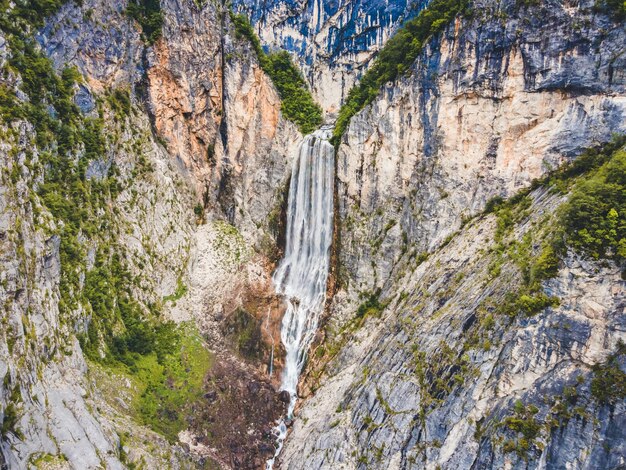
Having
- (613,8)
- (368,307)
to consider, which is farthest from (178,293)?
(613,8)

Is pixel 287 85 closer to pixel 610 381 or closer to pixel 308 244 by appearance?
pixel 308 244

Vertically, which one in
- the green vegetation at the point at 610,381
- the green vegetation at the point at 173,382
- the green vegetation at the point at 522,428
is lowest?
the green vegetation at the point at 173,382

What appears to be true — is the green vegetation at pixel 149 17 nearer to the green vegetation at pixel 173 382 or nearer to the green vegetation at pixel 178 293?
the green vegetation at pixel 178 293

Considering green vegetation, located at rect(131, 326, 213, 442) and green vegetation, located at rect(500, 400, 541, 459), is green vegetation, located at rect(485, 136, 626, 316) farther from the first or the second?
green vegetation, located at rect(131, 326, 213, 442)

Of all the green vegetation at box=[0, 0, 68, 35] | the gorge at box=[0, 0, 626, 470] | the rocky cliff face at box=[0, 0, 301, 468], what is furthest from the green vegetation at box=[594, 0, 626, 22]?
the green vegetation at box=[0, 0, 68, 35]

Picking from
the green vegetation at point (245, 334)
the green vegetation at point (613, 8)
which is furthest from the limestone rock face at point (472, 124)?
the green vegetation at point (245, 334)

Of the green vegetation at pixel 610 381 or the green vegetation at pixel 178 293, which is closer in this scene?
the green vegetation at pixel 610 381

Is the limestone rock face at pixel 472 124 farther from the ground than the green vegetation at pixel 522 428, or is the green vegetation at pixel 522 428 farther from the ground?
the limestone rock face at pixel 472 124

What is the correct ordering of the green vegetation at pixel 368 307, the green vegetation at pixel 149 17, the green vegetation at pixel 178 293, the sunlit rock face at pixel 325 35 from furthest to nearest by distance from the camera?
1. the sunlit rock face at pixel 325 35
2. the green vegetation at pixel 149 17
3. the green vegetation at pixel 178 293
4. the green vegetation at pixel 368 307
